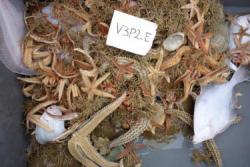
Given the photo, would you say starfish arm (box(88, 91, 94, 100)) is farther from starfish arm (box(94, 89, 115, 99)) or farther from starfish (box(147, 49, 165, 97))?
starfish (box(147, 49, 165, 97))

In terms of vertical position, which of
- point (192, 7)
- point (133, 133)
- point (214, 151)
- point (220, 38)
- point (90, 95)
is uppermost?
point (192, 7)

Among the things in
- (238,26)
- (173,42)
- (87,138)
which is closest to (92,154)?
(87,138)

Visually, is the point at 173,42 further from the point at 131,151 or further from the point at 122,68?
the point at 131,151

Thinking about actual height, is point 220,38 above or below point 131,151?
above

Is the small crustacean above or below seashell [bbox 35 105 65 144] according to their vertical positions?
below

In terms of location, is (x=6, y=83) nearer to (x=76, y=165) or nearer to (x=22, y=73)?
(x=22, y=73)

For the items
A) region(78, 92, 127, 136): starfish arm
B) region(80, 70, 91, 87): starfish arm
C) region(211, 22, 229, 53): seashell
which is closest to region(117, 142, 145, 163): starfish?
region(78, 92, 127, 136): starfish arm
